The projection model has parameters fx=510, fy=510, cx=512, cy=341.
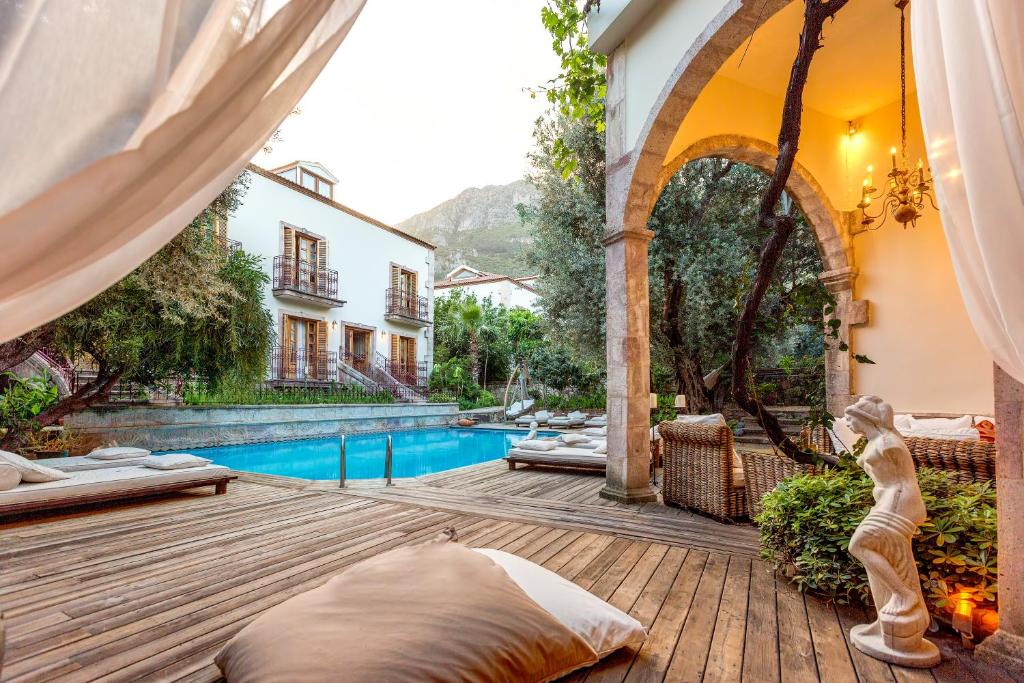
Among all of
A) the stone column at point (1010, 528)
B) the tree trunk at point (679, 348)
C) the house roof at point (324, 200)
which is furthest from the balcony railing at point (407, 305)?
the stone column at point (1010, 528)

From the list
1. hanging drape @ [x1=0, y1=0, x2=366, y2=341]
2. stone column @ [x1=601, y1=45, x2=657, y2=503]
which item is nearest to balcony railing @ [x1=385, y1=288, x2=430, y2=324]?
stone column @ [x1=601, y1=45, x2=657, y2=503]

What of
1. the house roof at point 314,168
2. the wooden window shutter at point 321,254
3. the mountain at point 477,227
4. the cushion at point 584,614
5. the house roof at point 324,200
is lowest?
the cushion at point 584,614

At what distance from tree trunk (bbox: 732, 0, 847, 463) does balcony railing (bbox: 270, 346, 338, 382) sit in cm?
1382

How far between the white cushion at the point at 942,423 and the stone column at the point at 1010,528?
13.6 feet

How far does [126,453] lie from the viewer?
5516 mm

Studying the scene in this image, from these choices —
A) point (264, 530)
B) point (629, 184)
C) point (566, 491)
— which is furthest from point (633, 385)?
point (264, 530)

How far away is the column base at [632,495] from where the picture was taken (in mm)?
4617

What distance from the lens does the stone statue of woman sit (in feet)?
6.51

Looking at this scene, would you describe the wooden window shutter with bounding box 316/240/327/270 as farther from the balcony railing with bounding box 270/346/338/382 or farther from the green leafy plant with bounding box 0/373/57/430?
the green leafy plant with bounding box 0/373/57/430

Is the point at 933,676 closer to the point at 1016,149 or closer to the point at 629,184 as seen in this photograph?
the point at 1016,149

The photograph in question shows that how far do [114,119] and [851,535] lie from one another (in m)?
3.06

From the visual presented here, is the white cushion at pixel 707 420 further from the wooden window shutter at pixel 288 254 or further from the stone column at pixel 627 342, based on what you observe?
the wooden window shutter at pixel 288 254

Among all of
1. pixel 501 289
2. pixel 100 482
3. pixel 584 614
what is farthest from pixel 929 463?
pixel 501 289

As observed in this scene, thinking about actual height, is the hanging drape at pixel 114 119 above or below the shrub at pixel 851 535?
above
